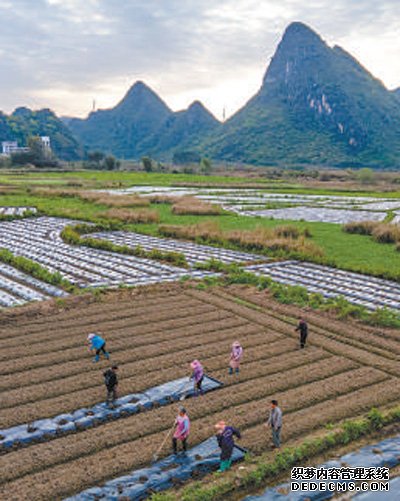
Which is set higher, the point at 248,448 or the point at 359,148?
the point at 359,148

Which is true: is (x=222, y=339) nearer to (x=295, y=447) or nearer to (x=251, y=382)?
(x=251, y=382)

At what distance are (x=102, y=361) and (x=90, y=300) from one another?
244 inches

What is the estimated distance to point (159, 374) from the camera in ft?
45.2

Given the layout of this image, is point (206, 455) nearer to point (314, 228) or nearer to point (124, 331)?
point (124, 331)

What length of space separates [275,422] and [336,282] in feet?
48.4

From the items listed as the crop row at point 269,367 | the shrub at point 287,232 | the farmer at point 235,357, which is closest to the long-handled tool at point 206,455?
the crop row at point 269,367

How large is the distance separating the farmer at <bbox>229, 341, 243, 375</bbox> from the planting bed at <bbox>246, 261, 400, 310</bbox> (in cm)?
857

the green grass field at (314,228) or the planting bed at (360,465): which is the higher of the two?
the green grass field at (314,228)

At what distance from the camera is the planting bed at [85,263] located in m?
24.3

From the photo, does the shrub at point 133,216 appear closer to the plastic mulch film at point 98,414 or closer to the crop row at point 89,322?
the crop row at point 89,322

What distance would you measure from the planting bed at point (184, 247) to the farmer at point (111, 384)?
15745 mm

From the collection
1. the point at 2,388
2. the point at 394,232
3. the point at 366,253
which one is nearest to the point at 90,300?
the point at 2,388

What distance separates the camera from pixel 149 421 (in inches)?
448

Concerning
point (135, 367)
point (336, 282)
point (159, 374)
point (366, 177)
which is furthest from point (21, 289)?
point (366, 177)
